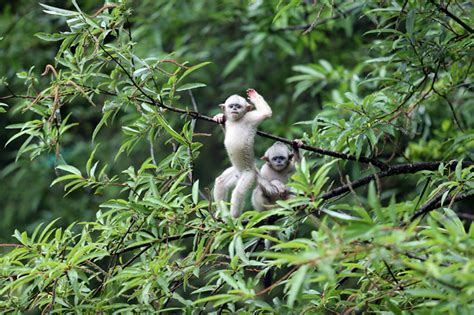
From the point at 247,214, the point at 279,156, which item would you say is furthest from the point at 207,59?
the point at 247,214

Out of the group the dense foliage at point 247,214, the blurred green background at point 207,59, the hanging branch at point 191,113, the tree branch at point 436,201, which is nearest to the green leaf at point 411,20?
the dense foliage at point 247,214

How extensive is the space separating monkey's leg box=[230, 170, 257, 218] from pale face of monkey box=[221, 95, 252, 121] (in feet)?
1.04

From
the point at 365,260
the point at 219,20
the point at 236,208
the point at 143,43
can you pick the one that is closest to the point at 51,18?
the point at 143,43

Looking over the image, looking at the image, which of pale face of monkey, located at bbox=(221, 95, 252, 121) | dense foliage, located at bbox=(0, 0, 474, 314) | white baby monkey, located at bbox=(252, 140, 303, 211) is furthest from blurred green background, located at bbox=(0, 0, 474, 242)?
pale face of monkey, located at bbox=(221, 95, 252, 121)

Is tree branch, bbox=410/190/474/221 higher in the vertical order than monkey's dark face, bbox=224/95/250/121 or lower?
lower

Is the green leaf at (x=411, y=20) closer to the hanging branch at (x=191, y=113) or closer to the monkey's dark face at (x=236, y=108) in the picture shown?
the hanging branch at (x=191, y=113)

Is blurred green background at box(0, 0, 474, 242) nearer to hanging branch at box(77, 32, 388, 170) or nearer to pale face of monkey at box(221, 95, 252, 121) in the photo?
pale face of monkey at box(221, 95, 252, 121)

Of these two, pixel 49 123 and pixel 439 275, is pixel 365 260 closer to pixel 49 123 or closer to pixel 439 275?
pixel 439 275

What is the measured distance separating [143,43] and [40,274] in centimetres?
476

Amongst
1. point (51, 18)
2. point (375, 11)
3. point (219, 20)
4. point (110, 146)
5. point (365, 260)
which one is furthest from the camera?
point (110, 146)

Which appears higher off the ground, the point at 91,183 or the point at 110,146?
the point at 91,183

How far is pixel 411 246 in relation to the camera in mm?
2201

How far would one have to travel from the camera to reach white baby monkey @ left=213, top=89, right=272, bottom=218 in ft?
12.3

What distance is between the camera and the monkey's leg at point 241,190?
12.7ft
